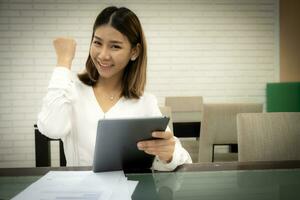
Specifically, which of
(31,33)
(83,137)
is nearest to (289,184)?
(83,137)

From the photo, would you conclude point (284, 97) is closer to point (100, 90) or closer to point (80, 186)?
point (100, 90)

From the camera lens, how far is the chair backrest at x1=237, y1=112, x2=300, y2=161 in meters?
1.61

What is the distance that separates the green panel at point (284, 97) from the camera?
160 inches

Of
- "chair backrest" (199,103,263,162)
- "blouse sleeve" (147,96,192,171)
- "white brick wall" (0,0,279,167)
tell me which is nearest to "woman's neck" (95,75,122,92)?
"blouse sleeve" (147,96,192,171)

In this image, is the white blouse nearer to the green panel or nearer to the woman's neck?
the woman's neck

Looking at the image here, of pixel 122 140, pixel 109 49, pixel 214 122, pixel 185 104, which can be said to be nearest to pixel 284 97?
pixel 185 104

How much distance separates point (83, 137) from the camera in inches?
56.3

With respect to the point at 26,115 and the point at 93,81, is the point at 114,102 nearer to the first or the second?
the point at 93,81

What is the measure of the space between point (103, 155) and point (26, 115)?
360 cm

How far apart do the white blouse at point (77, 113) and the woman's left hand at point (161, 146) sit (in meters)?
0.07

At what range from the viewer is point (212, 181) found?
1006 mm

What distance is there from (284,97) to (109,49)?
3.32m

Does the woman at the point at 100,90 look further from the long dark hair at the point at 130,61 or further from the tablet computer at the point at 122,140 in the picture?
the tablet computer at the point at 122,140

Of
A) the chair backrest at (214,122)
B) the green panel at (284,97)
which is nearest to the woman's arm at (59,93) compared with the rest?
the chair backrest at (214,122)
